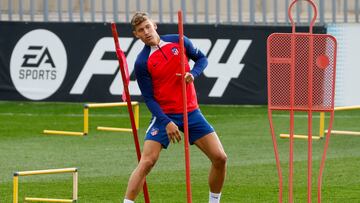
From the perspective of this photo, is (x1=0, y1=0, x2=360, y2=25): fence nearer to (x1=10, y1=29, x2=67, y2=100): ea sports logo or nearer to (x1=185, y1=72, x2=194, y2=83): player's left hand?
(x1=10, y1=29, x2=67, y2=100): ea sports logo

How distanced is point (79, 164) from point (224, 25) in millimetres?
7505

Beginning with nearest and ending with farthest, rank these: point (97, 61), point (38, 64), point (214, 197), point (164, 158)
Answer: point (214, 197) → point (164, 158) → point (97, 61) → point (38, 64)

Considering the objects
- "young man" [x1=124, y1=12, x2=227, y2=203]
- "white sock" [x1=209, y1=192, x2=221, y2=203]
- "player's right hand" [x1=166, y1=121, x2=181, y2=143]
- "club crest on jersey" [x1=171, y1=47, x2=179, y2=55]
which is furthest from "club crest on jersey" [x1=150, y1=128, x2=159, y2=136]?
"white sock" [x1=209, y1=192, x2=221, y2=203]

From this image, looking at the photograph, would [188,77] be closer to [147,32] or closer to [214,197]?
[147,32]

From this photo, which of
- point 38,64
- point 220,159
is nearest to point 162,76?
point 220,159

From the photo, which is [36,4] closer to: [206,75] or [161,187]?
[206,75]

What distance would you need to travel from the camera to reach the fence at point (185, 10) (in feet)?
74.3

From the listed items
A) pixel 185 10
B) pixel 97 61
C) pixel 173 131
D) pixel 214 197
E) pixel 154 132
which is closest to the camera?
pixel 173 131

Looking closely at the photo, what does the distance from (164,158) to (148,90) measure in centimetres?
529

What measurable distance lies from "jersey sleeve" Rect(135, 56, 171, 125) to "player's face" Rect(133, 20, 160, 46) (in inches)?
8.4

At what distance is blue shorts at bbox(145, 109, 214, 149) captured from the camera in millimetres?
10719

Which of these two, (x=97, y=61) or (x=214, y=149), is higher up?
(x=214, y=149)

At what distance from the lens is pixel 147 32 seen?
10.5 m

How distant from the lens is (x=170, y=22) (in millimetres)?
22984
